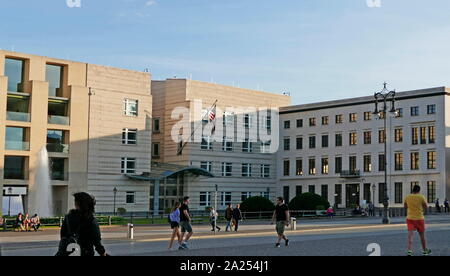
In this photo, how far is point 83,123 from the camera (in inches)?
2569

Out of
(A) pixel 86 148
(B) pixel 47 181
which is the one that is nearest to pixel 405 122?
(A) pixel 86 148

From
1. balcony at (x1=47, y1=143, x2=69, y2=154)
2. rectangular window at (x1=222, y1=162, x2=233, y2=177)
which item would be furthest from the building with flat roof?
balcony at (x1=47, y1=143, x2=69, y2=154)

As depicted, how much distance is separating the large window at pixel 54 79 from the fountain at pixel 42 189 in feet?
20.4

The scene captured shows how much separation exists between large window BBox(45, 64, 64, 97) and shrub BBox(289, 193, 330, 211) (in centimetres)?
2535

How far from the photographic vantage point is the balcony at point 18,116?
2367 inches

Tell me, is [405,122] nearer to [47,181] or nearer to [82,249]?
[47,181]

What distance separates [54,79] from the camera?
64500 mm

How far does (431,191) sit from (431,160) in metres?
3.60

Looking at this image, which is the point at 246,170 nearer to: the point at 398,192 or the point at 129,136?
the point at 398,192

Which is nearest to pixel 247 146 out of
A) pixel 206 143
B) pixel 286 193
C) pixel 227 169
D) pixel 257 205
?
pixel 227 169

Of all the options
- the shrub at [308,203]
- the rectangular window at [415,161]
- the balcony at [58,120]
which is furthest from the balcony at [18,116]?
the rectangular window at [415,161]

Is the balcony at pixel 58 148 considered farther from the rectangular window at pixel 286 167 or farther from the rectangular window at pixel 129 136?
the rectangular window at pixel 286 167
